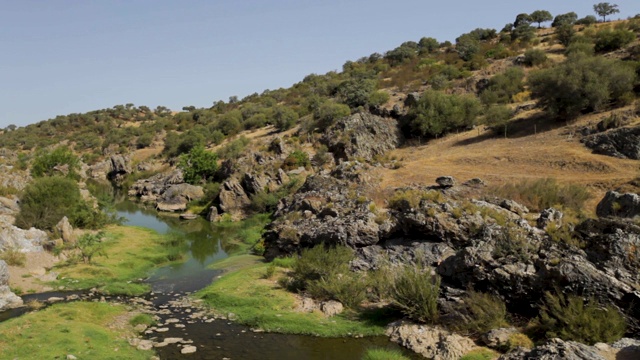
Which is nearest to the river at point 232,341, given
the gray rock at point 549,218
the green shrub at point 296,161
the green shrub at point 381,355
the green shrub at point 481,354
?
the green shrub at point 381,355

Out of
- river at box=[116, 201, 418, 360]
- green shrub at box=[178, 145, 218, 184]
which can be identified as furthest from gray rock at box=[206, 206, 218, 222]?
river at box=[116, 201, 418, 360]

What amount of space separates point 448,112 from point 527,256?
31.9 meters

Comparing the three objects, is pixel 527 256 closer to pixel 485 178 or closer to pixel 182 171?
pixel 485 178

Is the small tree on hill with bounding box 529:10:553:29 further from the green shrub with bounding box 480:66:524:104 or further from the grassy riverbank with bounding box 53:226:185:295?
the grassy riverbank with bounding box 53:226:185:295

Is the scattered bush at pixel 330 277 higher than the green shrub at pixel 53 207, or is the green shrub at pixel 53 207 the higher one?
the green shrub at pixel 53 207

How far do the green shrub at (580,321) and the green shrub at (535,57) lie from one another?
157ft

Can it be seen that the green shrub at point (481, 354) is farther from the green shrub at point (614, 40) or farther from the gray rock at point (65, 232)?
the green shrub at point (614, 40)

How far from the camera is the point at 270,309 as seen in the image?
724 inches

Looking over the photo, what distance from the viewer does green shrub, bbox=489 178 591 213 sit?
22.9 meters

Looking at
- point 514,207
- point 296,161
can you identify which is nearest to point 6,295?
point 514,207

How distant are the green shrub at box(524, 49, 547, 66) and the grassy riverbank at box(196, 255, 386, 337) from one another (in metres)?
46.1

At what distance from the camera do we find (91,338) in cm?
1469

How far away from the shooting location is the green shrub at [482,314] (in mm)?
14812

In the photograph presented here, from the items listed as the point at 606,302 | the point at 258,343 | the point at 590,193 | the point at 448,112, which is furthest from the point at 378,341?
the point at 448,112
